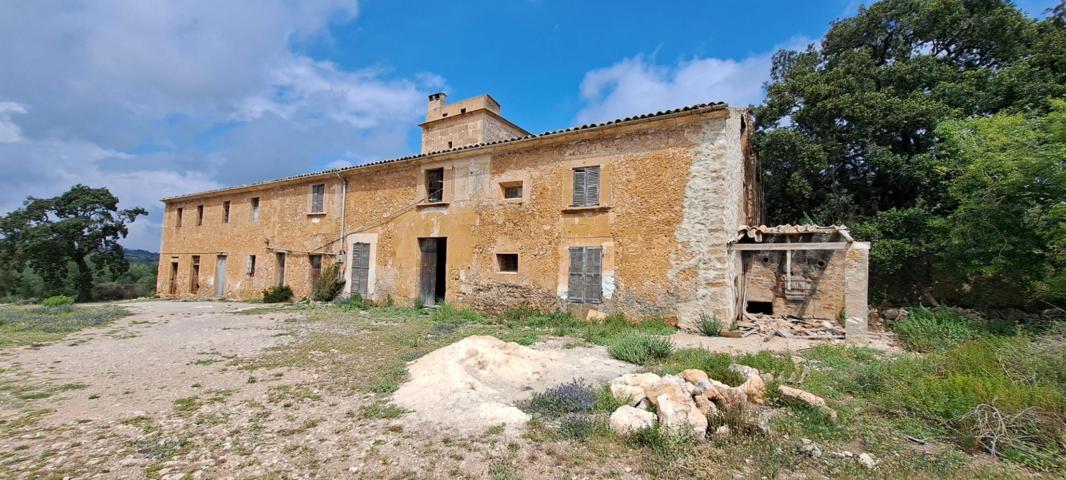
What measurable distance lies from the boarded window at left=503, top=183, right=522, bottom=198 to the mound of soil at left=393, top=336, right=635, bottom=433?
6472 millimetres

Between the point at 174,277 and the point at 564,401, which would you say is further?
the point at 174,277

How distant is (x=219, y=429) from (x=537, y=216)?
872 cm

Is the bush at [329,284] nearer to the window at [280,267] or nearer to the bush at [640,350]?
the window at [280,267]

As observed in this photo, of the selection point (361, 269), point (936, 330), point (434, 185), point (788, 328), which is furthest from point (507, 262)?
point (936, 330)

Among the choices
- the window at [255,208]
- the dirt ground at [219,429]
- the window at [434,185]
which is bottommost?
the dirt ground at [219,429]

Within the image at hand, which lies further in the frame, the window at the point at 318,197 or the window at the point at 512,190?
the window at the point at 318,197

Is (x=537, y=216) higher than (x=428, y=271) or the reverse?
higher

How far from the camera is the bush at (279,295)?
16.5 meters

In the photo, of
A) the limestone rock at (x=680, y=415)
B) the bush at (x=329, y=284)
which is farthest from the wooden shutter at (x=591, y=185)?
the bush at (x=329, y=284)

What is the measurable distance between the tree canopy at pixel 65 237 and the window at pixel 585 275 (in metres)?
29.9

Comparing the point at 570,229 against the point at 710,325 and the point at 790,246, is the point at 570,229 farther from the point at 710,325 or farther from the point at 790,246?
the point at 790,246

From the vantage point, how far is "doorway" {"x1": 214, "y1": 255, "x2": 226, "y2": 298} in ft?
62.6

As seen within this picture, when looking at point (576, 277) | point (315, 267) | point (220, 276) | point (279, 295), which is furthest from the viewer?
point (220, 276)

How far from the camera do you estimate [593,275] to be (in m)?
11.0
